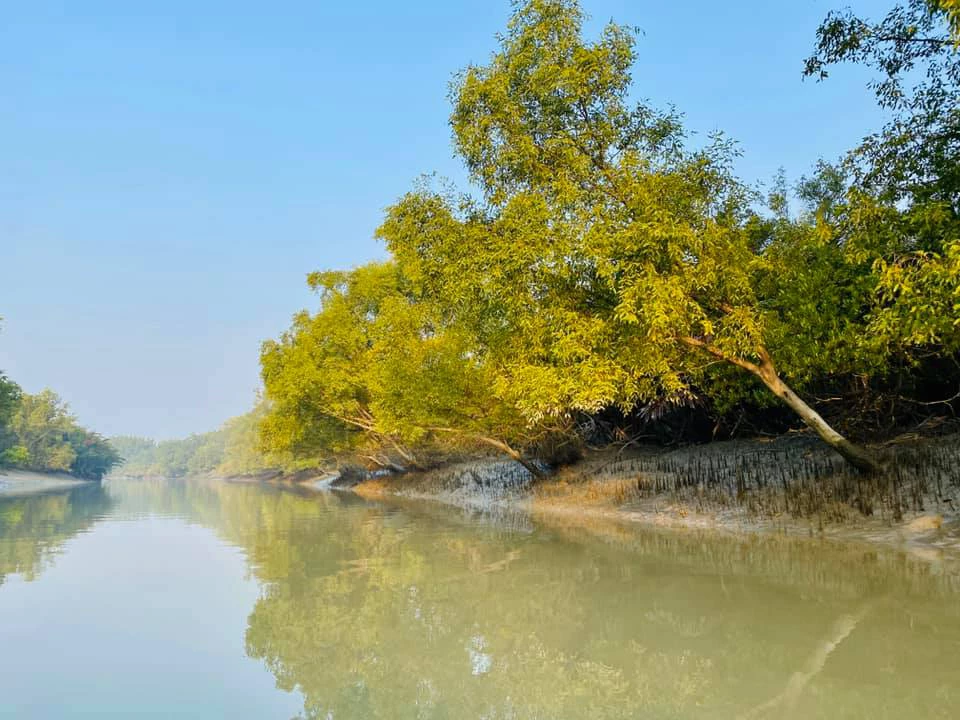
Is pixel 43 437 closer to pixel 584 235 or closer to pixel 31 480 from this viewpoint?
pixel 31 480

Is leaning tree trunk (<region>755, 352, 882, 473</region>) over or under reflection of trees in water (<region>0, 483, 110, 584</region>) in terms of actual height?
over

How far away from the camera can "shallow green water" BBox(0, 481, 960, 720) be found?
16.5 feet

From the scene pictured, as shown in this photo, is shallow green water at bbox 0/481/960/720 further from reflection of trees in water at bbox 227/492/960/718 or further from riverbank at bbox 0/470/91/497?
riverbank at bbox 0/470/91/497

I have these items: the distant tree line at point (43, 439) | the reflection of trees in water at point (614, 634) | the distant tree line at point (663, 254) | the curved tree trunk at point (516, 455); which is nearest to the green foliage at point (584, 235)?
the distant tree line at point (663, 254)

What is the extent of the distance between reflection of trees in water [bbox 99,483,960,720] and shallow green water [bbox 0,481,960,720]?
3 centimetres

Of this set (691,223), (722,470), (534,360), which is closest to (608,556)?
(534,360)

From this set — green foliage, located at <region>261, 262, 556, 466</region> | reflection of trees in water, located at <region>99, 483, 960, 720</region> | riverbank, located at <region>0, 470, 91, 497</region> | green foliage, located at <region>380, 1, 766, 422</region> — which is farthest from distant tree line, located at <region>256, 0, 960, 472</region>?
riverbank, located at <region>0, 470, 91, 497</region>

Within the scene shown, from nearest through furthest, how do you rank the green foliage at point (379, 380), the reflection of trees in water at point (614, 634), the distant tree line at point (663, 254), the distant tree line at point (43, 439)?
the reflection of trees in water at point (614, 634), the distant tree line at point (663, 254), the green foliage at point (379, 380), the distant tree line at point (43, 439)

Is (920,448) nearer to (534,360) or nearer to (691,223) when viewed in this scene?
(691,223)

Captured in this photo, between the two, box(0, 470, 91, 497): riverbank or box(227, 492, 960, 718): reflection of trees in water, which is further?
box(0, 470, 91, 497): riverbank

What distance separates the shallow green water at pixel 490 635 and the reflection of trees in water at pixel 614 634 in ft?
0.10

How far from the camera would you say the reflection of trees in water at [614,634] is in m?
4.97

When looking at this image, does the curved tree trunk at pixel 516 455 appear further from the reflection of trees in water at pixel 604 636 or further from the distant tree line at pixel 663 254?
the reflection of trees in water at pixel 604 636

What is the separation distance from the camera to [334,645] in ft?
22.5
